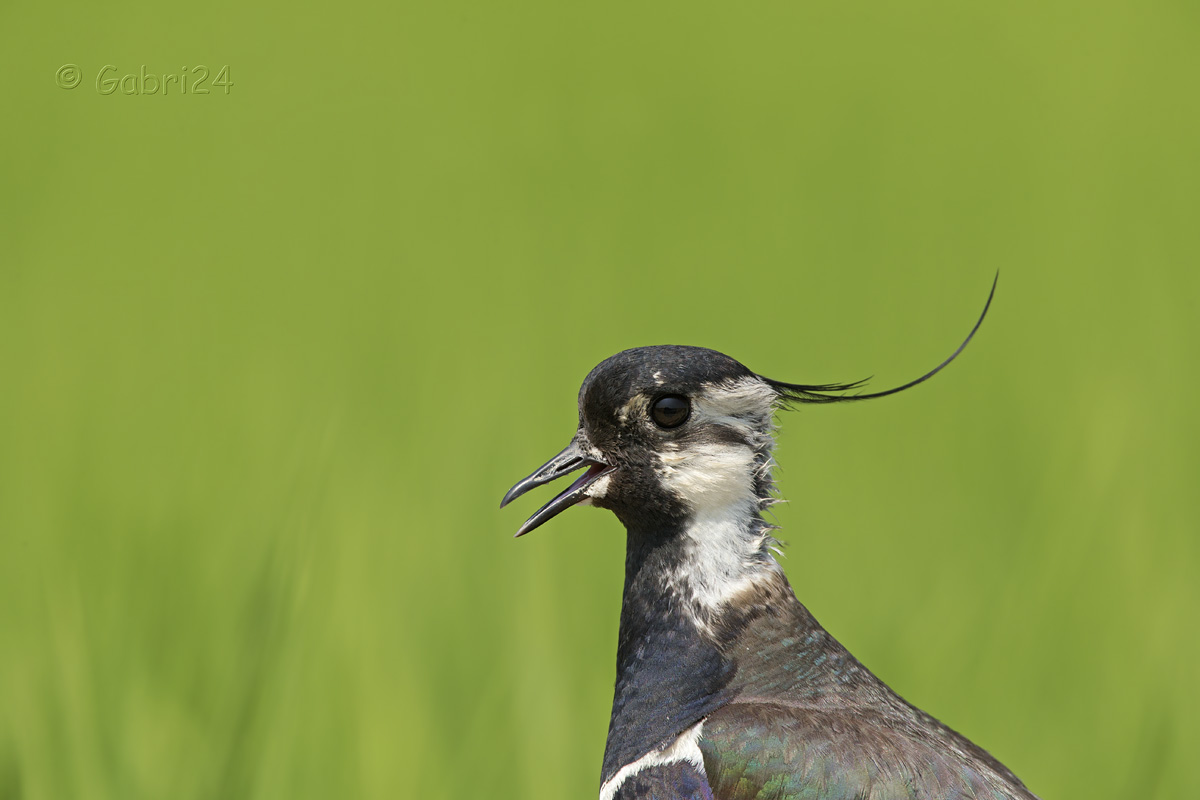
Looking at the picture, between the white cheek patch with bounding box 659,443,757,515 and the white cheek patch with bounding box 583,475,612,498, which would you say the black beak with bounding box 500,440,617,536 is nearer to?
the white cheek patch with bounding box 583,475,612,498

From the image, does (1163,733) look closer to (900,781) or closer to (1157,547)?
(1157,547)

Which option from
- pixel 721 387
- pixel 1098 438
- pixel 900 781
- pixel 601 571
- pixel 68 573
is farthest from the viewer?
pixel 1098 438

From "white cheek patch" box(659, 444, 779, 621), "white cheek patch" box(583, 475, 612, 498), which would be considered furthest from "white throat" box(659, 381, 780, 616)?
"white cheek patch" box(583, 475, 612, 498)

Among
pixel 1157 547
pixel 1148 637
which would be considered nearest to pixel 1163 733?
pixel 1148 637

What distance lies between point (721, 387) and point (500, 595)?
4.84 feet

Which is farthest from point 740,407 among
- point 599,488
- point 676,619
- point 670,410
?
point 676,619

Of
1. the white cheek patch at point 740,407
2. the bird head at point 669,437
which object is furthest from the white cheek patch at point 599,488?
the white cheek patch at point 740,407

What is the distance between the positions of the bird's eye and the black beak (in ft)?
0.51

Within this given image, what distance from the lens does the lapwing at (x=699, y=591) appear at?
2.32m

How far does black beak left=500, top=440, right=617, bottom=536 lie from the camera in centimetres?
256

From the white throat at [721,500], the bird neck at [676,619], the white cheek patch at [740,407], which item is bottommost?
the bird neck at [676,619]

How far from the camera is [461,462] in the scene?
13.2 ft

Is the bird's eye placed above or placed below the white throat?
above

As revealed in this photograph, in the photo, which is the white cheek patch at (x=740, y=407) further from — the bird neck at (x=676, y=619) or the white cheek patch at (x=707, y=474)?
the bird neck at (x=676, y=619)
